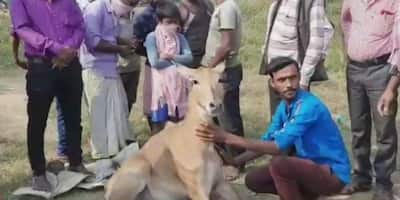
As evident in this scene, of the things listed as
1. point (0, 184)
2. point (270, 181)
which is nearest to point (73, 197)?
point (0, 184)

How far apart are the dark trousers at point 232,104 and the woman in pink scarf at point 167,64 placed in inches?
14.7

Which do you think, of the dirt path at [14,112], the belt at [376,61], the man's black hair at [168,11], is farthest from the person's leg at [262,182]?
the dirt path at [14,112]

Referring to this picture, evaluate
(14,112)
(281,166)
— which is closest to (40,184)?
(281,166)

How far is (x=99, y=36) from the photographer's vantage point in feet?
23.0

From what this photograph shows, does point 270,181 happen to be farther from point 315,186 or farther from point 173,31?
point 173,31

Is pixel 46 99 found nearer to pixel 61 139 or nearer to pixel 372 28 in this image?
pixel 61 139

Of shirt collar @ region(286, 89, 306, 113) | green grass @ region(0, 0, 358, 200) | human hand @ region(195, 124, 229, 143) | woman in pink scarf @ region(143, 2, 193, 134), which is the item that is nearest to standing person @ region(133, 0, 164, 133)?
woman in pink scarf @ region(143, 2, 193, 134)

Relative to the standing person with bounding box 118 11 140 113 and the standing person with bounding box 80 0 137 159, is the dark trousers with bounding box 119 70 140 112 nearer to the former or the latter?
the standing person with bounding box 118 11 140 113

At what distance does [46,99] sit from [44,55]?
373mm

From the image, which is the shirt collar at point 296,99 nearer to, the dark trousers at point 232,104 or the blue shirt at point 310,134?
the blue shirt at point 310,134

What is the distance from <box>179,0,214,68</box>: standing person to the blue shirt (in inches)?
66.7

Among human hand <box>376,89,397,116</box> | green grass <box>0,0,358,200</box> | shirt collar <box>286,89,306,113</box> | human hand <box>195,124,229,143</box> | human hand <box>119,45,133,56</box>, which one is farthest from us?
green grass <box>0,0,358,200</box>

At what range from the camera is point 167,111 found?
23.4ft

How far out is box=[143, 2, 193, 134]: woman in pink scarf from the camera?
696cm
